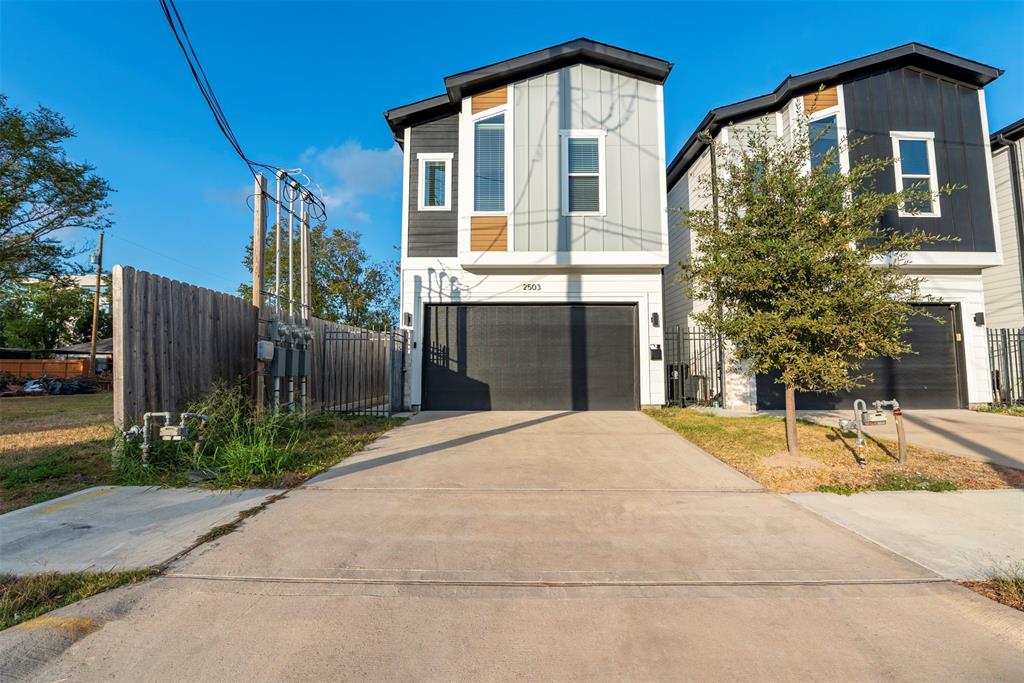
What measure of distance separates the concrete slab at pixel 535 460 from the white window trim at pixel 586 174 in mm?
4712

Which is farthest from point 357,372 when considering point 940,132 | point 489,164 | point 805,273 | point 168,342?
point 940,132

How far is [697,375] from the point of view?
462 inches

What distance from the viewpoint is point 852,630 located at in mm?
2449

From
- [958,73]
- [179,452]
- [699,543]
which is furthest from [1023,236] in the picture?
[179,452]

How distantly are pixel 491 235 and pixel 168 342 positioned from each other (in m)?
6.37

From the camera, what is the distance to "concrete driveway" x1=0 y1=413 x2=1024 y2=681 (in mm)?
2176

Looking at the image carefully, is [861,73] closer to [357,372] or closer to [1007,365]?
[1007,365]

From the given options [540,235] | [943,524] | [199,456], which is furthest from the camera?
[540,235]

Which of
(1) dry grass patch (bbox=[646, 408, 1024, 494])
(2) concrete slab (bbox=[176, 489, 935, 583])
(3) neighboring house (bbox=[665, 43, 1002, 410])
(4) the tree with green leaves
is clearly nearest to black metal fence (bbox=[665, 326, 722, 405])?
(3) neighboring house (bbox=[665, 43, 1002, 410])

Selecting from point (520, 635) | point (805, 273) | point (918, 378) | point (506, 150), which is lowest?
point (520, 635)

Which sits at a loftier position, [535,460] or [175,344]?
[175,344]

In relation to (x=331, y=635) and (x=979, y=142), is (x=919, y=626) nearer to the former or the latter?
(x=331, y=635)

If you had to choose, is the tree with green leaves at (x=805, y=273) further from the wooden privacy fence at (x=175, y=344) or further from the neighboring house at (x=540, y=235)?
the wooden privacy fence at (x=175, y=344)

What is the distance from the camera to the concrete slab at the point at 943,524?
128 inches
